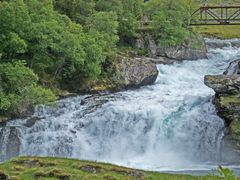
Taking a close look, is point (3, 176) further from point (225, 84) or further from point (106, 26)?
point (106, 26)

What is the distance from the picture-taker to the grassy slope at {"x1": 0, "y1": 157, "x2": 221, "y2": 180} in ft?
67.0

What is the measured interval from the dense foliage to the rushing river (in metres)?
2.29

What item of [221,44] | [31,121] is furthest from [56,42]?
[221,44]

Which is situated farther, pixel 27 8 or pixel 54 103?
pixel 27 8

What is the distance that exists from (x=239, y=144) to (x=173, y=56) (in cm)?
2591

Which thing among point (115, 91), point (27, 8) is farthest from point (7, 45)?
point (115, 91)

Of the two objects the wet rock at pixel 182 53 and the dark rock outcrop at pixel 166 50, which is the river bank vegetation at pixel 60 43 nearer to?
the dark rock outcrop at pixel 166 50

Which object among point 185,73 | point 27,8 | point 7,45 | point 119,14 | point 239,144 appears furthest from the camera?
point 119,14

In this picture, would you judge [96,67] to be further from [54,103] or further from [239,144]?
[239,144]

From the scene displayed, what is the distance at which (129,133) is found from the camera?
35.7 metres

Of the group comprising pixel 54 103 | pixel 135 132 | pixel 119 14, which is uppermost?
pixel 119 14

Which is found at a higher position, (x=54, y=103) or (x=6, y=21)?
(x=6, y=21)

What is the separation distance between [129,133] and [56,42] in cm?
1121

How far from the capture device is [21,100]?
35.0 meters
